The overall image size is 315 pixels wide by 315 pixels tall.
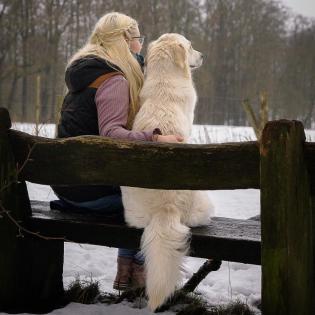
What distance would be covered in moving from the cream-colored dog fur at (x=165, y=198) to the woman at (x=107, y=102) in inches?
4.2

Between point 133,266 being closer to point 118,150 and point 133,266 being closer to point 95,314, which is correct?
point 95,314

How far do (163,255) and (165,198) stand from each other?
0.32 m

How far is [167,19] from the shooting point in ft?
129

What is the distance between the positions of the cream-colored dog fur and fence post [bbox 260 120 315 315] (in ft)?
1.50

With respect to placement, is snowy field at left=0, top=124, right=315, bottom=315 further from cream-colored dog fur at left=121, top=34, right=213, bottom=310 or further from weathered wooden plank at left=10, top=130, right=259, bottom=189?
weathered wooden plank at left=10, top=130, right=259, bottom=189

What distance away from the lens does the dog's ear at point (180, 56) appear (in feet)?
10.1

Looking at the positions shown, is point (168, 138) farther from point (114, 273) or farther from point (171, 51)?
point (114, 273)

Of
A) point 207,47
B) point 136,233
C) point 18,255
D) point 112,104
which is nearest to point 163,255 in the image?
point 136,233

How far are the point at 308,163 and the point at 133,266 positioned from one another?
1.65 m

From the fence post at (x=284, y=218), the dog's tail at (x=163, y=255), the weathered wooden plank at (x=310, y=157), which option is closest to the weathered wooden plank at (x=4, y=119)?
the dog's tail at (x=163, y=255)

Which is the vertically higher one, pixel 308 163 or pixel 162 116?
pixel 162 116

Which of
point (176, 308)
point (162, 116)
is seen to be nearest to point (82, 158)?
point (162, 116)

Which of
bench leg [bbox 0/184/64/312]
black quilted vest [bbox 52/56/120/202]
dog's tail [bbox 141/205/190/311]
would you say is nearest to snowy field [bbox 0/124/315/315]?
bench leg [bbox 0/184/64/312]

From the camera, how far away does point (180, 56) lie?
10.1 feet
